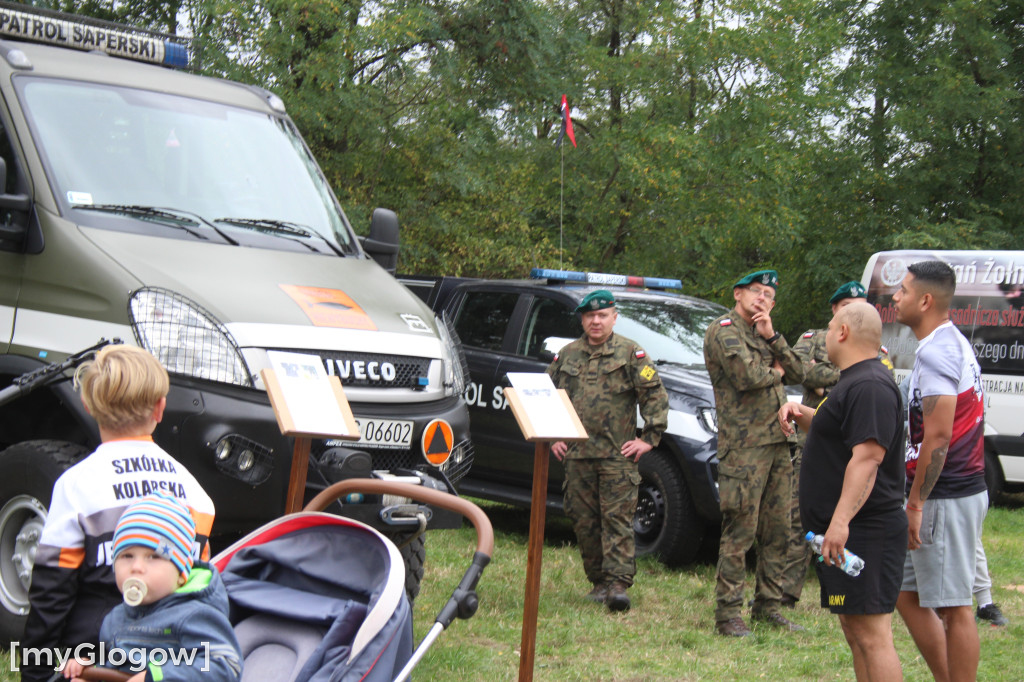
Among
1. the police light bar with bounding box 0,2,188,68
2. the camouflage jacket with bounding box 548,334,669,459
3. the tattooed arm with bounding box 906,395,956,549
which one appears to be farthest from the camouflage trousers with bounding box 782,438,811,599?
the police light bar with bounding box 0,2,188,68

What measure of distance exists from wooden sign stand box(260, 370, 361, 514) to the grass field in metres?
1.21

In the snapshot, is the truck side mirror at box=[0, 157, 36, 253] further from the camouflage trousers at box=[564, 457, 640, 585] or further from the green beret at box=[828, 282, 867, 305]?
the green beret at box=[828, 282, 867, 305]

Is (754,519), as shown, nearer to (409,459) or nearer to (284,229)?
(409,459)

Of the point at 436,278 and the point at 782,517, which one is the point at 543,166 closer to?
the point at 436,278

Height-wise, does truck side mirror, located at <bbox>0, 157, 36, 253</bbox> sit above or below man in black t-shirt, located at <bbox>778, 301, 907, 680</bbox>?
above

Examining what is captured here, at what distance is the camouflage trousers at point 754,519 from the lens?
582 centimetres

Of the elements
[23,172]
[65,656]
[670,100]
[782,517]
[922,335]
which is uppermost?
[670,100]

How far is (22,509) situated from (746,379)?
3576 millimetres

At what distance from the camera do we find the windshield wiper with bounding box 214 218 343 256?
5.47 m

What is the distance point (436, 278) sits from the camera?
9.00 metres

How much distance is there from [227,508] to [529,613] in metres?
1.31

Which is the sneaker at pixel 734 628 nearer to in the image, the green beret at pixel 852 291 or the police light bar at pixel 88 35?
the green beret at pixel 852 291

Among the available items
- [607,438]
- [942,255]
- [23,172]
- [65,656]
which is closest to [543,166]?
[942,255]

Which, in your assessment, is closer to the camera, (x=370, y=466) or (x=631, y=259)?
(x=370, y=466)
